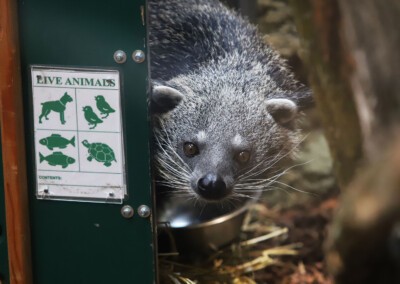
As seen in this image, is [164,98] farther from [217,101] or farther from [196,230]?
[196,230]

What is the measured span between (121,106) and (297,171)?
541mm

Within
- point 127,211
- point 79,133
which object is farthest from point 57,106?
point 127,211

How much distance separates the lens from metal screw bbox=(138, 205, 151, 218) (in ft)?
8.47

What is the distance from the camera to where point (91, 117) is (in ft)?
8.40

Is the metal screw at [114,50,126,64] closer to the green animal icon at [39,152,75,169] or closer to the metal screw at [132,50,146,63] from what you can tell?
the metal screw at [132,50,146,63]

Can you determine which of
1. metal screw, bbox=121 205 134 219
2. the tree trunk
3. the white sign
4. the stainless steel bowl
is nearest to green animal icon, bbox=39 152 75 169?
the white sign

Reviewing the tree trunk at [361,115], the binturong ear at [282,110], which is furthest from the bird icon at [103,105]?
the tree trunk at [361,115]

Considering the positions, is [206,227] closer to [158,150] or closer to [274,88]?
[158,150]

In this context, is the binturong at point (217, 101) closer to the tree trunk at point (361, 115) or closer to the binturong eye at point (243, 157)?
the binturong eye at point (243, 157)

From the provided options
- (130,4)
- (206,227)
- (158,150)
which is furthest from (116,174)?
(130,4)

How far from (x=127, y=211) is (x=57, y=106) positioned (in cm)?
37

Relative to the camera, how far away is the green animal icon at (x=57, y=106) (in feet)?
8.41

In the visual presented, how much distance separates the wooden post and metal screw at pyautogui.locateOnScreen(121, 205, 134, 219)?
308 millimetres

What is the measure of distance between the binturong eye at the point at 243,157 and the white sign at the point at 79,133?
348 mm
